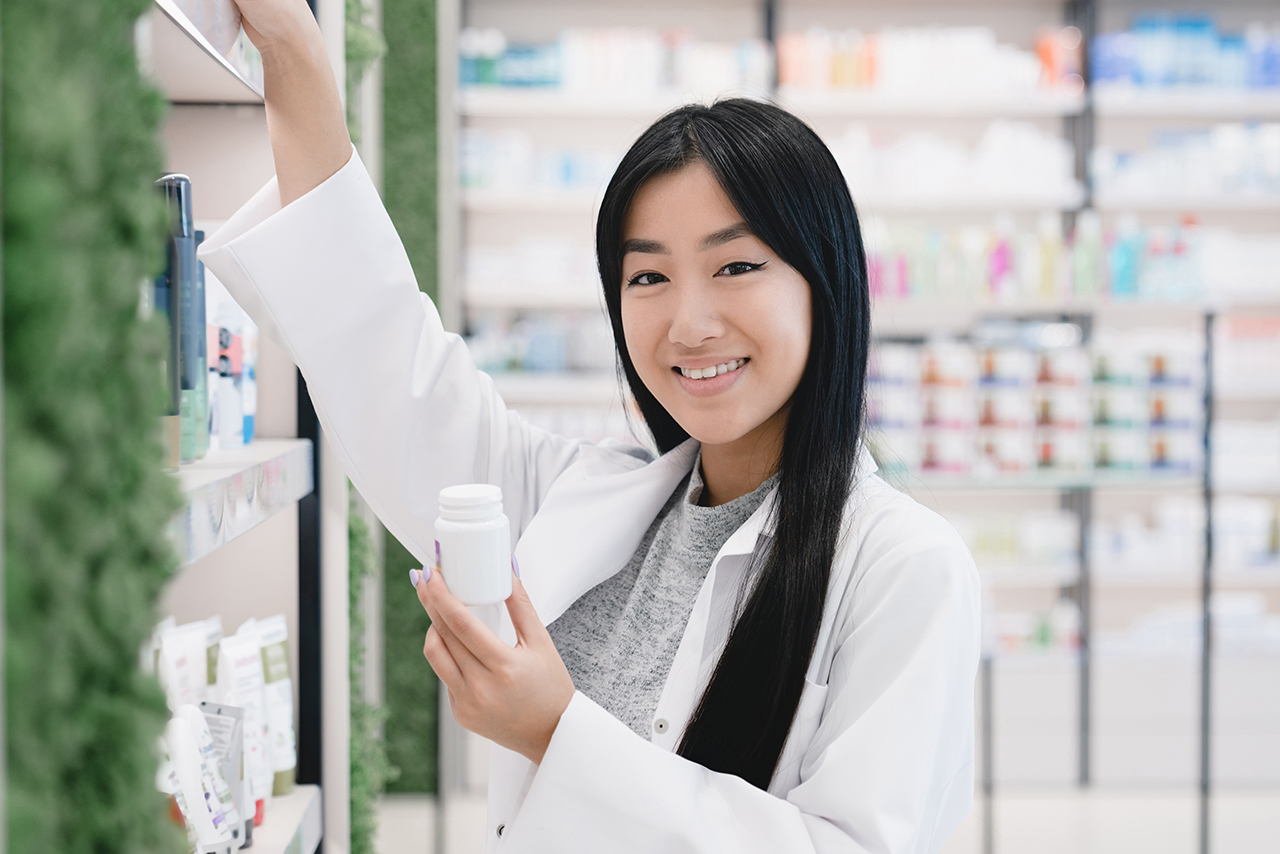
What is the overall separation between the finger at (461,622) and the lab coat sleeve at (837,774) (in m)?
0.10

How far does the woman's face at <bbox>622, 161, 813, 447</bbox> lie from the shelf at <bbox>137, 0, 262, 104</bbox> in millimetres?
443

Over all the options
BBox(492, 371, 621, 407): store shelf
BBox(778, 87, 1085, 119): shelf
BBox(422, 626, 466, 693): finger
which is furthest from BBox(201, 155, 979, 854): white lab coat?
BBox(778, 87, 1085, 119): shelf

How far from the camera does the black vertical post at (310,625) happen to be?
1.21m

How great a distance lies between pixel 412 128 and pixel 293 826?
8.30ft

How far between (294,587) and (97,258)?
38.5 inches

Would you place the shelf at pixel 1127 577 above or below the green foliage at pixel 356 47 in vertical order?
below

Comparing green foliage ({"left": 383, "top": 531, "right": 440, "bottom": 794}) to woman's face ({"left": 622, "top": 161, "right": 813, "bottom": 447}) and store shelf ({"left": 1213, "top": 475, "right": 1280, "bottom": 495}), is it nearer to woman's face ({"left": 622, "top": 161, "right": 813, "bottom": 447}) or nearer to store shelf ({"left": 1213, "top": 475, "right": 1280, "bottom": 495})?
woman's face ({"left": 622, "top": 161, "right": 813, "bottom": 447})

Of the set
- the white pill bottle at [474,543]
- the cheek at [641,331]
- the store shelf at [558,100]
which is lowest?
the white pill bottle at [474,543]

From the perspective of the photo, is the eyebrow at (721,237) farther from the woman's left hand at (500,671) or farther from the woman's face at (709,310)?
the woman's left hand at (500,671)

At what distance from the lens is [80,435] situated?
11.9 inches

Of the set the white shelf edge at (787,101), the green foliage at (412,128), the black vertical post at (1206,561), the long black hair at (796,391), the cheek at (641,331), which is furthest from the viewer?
the white shelf edge at (787,101)

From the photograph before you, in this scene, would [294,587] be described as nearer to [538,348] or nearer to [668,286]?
[668,286]

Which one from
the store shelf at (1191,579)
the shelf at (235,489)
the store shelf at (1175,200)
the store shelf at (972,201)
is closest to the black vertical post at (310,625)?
the shelf at (235,489)

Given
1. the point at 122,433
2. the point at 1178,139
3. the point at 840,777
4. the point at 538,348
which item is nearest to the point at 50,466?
the point at 122,433
